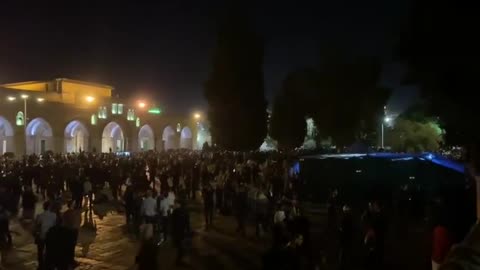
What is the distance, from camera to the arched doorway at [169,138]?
7344cm

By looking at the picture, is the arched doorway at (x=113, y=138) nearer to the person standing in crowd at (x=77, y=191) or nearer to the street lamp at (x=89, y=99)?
the street lamp at (x=89, y=99)

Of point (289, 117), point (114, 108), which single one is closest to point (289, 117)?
point (289, 117)

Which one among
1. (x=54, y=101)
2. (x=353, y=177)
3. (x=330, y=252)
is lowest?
(x=330, y=252)

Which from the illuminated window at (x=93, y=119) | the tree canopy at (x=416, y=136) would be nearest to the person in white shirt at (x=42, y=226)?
the tree canopy at (x=416, y=136)

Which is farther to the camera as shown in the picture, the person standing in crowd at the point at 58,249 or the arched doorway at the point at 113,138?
the arched doorway at the point at 113,138

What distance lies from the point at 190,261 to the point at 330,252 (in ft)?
11.2

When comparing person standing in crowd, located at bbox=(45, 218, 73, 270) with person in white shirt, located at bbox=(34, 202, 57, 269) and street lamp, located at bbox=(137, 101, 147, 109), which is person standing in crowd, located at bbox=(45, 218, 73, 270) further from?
street lamp, located at bbox=(137, 101, 147, 109)

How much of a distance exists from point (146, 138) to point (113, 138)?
596 centimetres

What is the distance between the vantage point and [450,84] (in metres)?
5.98

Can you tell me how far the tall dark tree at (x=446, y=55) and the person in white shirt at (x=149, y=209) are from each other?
7.49m

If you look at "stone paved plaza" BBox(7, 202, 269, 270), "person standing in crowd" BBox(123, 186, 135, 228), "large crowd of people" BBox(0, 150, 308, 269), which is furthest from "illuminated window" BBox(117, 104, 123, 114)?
"person standing in crowd" BBox(123, 186, 135, 228)

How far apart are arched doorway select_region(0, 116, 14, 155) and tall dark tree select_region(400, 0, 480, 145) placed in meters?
50.3

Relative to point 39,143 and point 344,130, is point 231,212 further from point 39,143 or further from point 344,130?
point 39,143

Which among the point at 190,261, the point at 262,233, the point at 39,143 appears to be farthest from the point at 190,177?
the point at 39,143
